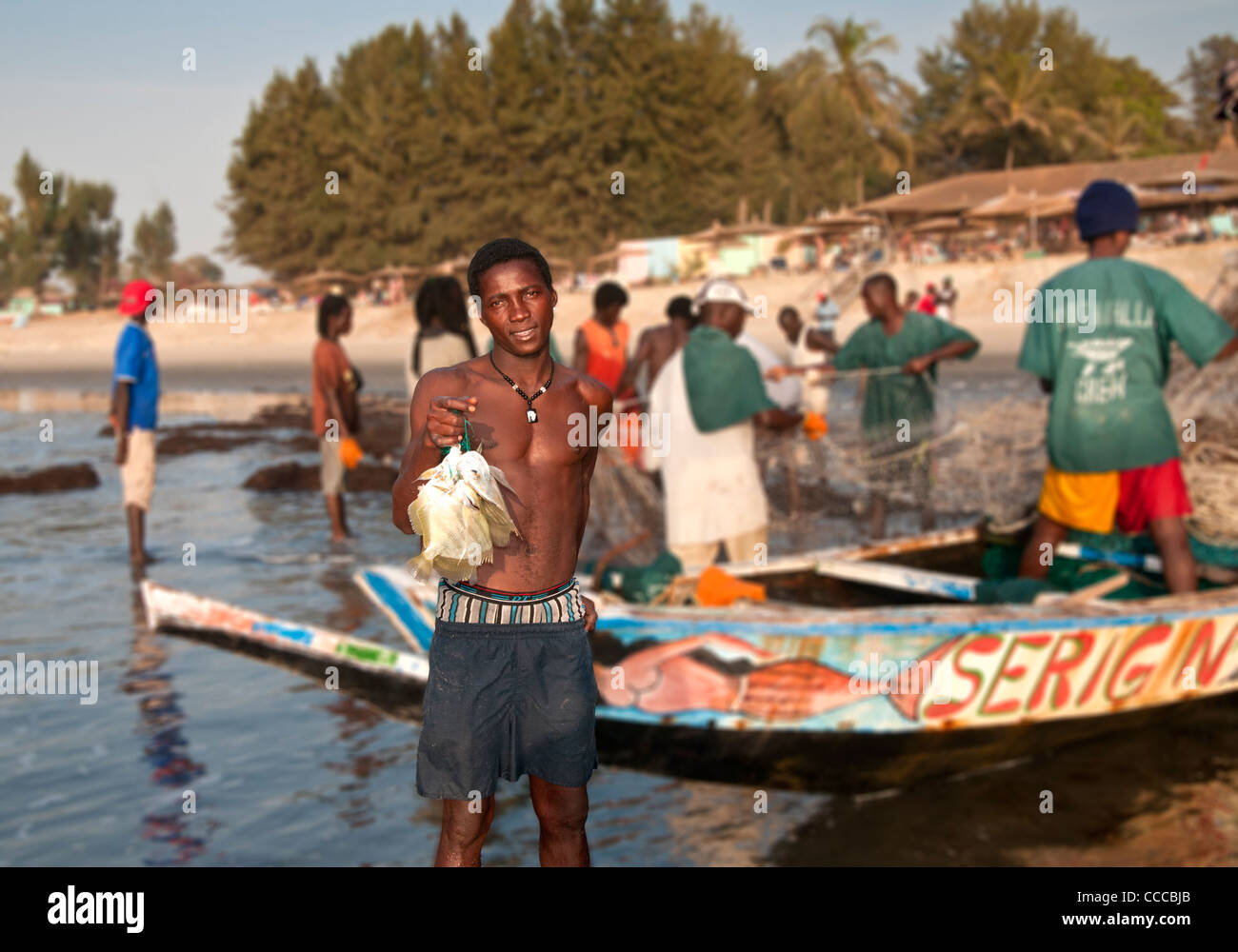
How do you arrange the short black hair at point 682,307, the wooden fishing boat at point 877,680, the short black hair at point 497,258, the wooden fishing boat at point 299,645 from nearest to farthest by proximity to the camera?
1. the short black hair at point 497,258
2. the wooden fishing boat at point 877,680
3. the wooden fishing boat at point 299,645
4. the short black hair at point 682,307

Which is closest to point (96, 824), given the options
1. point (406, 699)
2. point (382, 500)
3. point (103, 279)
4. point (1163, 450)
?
point (406, 699)

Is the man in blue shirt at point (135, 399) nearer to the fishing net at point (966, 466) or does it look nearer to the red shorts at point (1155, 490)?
the fishing net at point (966, 466)

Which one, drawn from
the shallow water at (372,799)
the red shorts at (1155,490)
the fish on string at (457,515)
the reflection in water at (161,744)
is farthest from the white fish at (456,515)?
the red shorts at (1155,490)

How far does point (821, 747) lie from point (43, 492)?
40.1ft

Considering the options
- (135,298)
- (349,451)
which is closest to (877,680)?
(349,451)

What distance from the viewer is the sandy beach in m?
29.7

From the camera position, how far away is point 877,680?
15.8 ft

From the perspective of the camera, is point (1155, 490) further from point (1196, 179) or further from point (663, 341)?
point (1196, 179)

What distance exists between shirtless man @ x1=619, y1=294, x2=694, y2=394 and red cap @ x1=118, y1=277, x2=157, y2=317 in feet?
11.0

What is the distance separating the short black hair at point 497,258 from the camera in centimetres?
290

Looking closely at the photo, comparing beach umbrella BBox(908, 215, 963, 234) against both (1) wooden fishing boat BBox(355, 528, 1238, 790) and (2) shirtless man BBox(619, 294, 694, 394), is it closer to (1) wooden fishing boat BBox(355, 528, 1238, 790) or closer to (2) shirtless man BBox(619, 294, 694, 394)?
(2) shirtless man BBox(619, 294, 694, 394)

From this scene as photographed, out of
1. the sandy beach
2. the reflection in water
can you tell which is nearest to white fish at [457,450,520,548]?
the reflection in water

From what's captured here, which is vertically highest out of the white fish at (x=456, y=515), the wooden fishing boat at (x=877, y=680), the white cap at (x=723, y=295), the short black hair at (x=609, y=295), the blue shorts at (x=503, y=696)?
the short black hair at (x=609, y=295)
